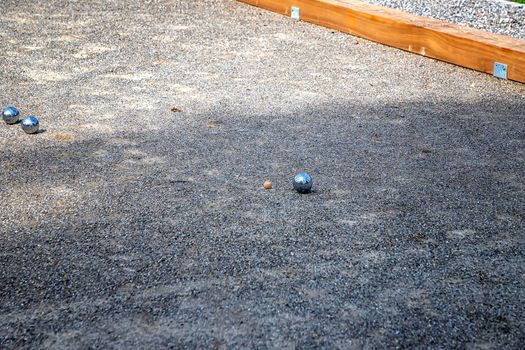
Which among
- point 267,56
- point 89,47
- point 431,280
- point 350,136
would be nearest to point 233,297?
point 431,280

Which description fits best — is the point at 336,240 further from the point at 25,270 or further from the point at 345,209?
the point at 25,270

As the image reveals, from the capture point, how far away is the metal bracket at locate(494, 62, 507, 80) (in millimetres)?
6195

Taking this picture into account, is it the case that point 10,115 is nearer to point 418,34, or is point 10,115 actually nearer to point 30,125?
point 30,125

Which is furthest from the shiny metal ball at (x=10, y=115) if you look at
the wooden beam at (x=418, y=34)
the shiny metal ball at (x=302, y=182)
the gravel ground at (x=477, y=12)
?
the gravel ground at (x=477, y=12)

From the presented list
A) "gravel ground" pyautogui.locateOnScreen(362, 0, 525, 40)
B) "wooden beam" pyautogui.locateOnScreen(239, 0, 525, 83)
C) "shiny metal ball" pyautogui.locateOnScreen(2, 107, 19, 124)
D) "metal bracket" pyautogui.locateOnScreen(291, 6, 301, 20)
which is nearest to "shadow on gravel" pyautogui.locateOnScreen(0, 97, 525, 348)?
"shiny metal ball" pyautogui.locateOnScreen(2, 107, 19, 124)

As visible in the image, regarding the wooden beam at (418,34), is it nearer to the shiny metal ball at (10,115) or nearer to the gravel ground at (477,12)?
the gravel ground at (477,12)

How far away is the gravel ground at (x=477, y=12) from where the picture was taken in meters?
7.33

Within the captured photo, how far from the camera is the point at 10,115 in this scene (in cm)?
499

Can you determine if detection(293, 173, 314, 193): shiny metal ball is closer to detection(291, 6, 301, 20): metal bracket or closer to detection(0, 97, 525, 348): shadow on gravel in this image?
detection(0, 97, 525, 348): shadow on gravel

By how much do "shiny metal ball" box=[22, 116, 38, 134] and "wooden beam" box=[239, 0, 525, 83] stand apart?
12.2 ft

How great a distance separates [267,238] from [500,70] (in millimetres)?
3596

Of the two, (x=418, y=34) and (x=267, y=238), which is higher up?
(x=418, y=34)

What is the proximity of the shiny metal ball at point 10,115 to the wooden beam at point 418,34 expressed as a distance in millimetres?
3767

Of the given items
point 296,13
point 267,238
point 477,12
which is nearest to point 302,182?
point 267,238
